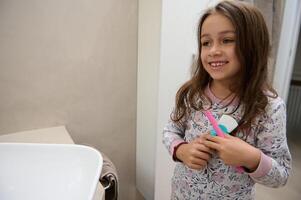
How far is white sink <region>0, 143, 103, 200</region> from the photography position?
0.57 meters

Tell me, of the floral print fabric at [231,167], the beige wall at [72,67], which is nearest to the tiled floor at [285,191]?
the beige wall at [72,67]

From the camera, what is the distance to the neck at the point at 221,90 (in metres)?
0.63

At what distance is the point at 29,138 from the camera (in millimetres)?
939

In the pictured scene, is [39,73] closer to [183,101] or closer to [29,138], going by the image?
[29,138]

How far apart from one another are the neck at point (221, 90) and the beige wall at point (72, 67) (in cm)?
60

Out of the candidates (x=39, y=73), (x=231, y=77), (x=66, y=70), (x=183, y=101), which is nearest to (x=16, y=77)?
(x=39, y=73)

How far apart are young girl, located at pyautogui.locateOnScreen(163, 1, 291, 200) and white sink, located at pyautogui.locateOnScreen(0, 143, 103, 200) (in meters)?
0.24

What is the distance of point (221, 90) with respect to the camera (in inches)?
25.0

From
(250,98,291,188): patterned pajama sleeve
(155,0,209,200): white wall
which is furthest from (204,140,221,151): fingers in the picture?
(155,0,209,200): white wall

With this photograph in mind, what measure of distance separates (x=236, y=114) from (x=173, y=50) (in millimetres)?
435

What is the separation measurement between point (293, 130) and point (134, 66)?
2.13 meters

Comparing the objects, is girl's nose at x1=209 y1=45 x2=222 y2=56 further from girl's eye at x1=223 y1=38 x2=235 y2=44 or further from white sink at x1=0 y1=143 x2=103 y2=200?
white sink at x1=0 y1=143 x2=103 y2=200

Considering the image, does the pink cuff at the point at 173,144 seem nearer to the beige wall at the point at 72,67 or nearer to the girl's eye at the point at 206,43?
the girl's eye at the point at 206,43

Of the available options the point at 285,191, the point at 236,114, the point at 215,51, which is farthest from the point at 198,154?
the point at 285,191
